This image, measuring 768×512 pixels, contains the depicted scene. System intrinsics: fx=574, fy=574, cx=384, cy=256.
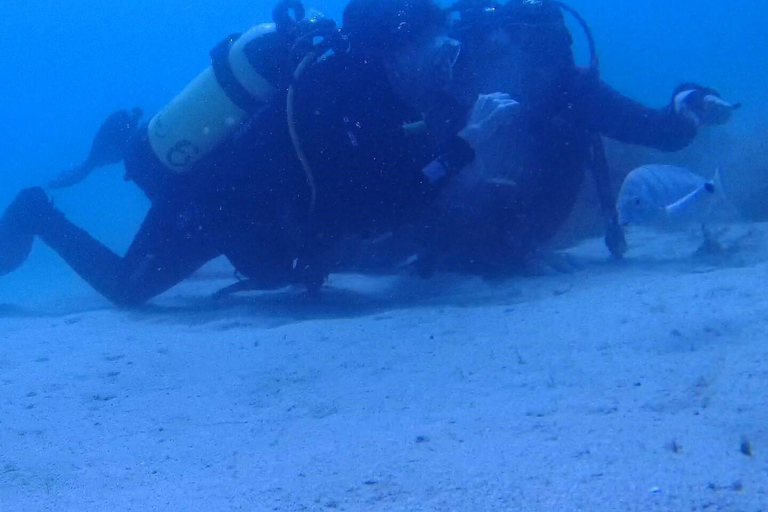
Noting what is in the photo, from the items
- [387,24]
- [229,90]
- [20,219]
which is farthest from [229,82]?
[20,219]

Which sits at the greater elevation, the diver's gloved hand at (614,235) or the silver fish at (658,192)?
the silver fish at (658,192)

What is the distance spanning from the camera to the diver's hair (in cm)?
468

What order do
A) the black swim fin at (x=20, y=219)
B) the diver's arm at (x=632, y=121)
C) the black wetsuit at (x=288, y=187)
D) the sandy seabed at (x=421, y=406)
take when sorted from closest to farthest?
the sandy seabed at (x=421, y=406) → the black wetsuit at (x=288, y=187) → the diver's arm at (x=632, y=121) → the black swim fin at (x=20, y=219)

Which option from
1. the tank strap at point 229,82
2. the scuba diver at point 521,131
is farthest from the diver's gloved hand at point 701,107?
the tank strap at point 229,82

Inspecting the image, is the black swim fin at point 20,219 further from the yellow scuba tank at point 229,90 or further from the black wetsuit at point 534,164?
the black wetsuit at point 534,164

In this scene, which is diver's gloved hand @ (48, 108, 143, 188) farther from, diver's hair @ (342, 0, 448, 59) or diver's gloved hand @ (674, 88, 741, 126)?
diver's gloved hand @ (674, 88, 741, 126)

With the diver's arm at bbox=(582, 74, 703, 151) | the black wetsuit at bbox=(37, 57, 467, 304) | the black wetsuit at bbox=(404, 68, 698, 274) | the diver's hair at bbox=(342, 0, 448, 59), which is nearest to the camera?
the diver's hair at bbox=(342, 0, 448, 59)

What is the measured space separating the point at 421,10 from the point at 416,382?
124 inches

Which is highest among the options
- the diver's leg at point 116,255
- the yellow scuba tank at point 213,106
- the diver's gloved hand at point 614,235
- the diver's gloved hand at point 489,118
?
the yellow scuba tank at point 213,106

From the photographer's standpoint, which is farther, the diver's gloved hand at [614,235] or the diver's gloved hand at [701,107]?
the diver's gloved hand at [614,235]

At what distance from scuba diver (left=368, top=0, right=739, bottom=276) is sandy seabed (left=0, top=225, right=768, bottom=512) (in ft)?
3.27

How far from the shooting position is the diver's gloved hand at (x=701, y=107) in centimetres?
549

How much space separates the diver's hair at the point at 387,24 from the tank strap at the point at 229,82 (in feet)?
3.44

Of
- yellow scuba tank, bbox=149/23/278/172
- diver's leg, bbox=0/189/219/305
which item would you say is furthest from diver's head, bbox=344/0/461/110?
diver's leg, bbox=0/189/219/305
